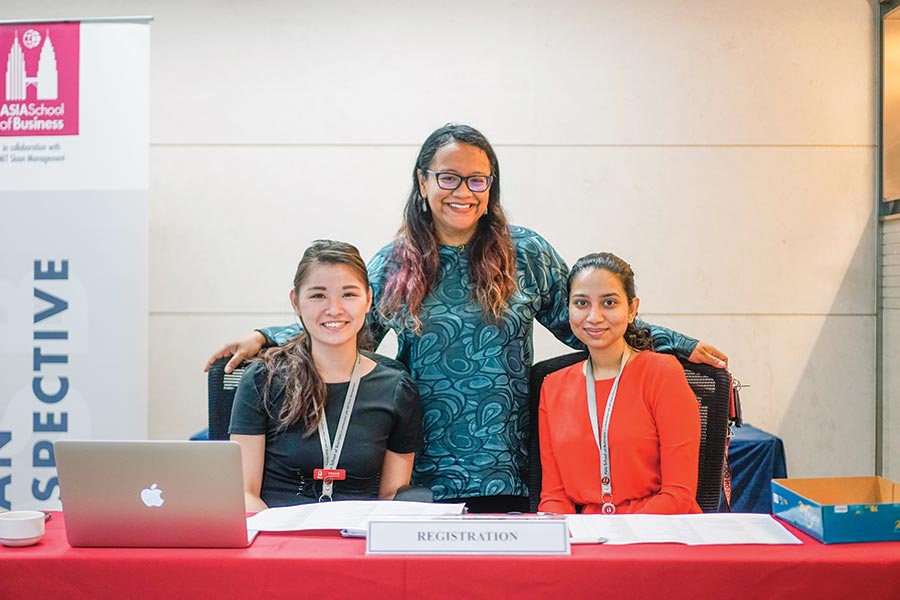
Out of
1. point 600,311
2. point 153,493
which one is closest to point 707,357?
point 600,311

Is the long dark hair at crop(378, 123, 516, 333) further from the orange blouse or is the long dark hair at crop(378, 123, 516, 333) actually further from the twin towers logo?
the twin towers logo

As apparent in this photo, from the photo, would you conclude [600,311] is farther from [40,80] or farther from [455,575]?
[40,80]

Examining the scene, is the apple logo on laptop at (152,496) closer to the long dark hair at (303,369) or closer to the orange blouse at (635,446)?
the long dark hair at (303,369)

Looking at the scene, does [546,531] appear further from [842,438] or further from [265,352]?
[842,438]

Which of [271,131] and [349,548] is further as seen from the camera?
[271,131]

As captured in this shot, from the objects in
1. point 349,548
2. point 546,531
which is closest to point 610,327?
point 546,531

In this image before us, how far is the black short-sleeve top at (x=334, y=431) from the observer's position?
229cm

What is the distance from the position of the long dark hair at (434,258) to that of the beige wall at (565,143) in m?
1.78

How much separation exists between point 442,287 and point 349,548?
992 millimetres

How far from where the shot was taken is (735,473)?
372 centimetres

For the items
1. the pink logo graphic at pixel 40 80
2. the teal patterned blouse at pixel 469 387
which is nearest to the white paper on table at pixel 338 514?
the teal patterned blouse at pixel 469 387

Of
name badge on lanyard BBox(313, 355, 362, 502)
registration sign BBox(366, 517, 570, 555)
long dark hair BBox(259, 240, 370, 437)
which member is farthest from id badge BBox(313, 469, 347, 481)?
registration sign BBox(366, 517, 570, 555)

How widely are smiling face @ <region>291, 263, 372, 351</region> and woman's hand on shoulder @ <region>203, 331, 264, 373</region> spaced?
0.17 metres

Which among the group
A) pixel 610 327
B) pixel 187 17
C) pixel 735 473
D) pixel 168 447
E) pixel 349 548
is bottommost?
pixel 735 473
